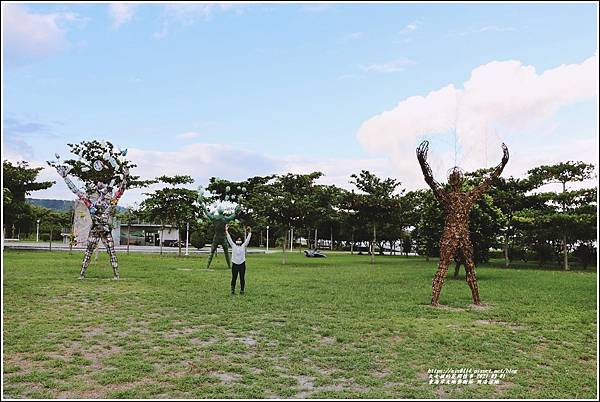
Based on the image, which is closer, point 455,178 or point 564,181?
point 455,178

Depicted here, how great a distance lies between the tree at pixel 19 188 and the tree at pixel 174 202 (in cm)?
655

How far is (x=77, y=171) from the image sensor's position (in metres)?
30.1

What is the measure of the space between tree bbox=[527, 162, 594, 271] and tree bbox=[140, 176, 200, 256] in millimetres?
18847

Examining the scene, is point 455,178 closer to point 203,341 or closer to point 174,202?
point 203,341

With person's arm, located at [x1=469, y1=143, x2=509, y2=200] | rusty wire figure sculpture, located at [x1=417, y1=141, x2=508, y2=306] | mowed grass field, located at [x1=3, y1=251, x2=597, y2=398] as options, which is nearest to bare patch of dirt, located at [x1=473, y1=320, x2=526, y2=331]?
mowed grass field, located at [x1=3, y1=251, x2=597, y2=398]

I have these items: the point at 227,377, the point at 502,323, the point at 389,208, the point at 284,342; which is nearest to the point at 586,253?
the point at 389,208

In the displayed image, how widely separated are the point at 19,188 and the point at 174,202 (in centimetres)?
925

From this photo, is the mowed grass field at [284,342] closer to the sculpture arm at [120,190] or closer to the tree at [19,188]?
the sculpture arm at [120,190]

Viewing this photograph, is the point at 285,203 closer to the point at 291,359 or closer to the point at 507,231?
the point at 507,231

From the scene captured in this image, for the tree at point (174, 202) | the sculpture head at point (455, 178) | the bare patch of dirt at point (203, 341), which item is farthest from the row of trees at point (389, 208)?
the bare patch of dirt at point (203, 341)

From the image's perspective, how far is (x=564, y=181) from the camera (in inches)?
1022

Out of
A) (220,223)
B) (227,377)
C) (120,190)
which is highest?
(120,190)

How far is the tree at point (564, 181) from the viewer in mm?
23484

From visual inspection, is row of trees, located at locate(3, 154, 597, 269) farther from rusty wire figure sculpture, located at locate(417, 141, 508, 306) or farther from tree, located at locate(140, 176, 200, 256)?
rusty wire figure sculpture, located at locate(417, 141, 508, 306)
